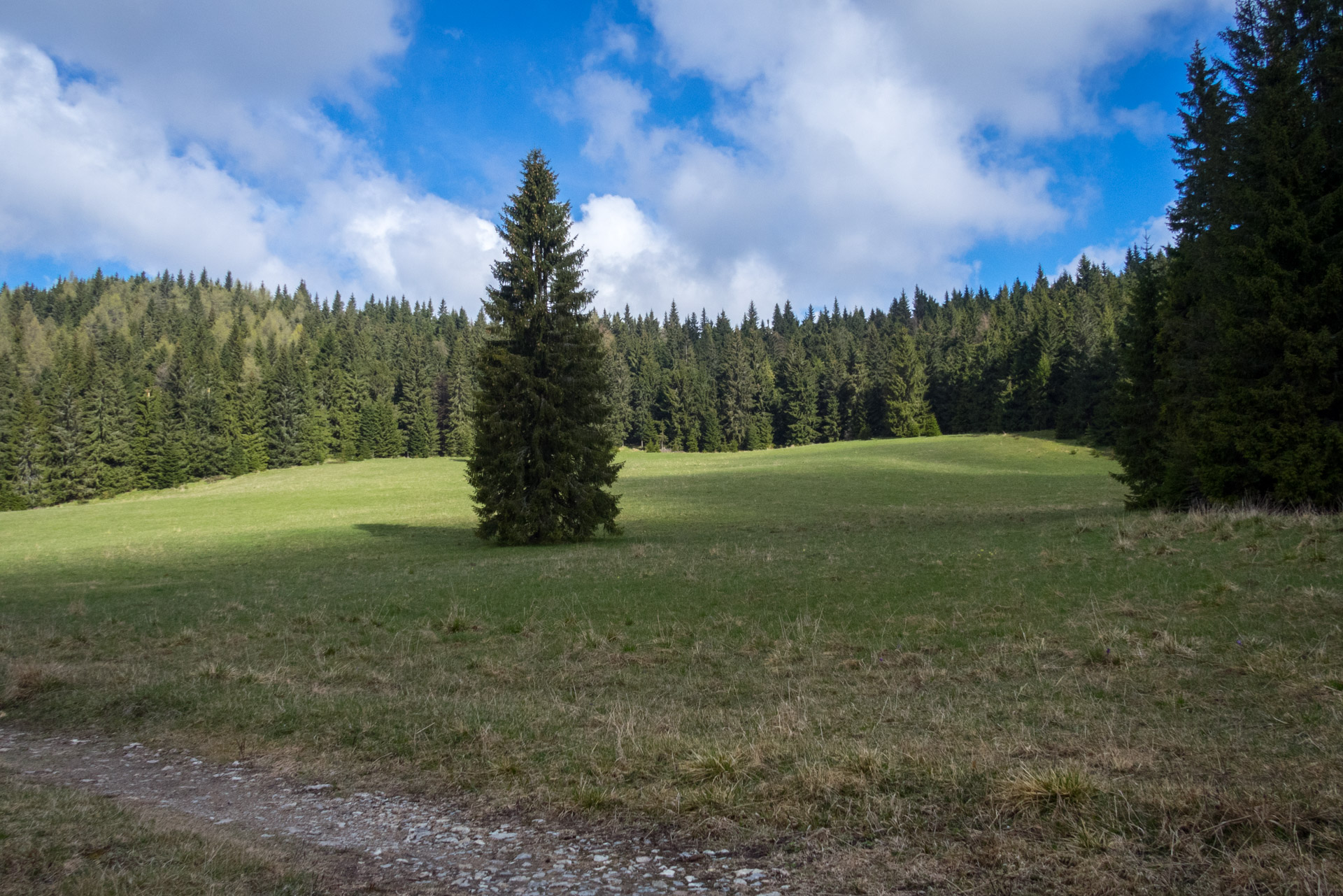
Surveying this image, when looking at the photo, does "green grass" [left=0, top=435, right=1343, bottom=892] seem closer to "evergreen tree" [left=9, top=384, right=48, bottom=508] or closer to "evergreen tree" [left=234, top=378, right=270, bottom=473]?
"evergreen tree" [left=9, top=384, right=48, bottom=508]

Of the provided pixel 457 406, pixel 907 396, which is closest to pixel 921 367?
pixel 907 396

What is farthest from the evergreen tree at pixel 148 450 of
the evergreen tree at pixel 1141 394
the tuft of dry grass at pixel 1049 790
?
the tuft of dry grass at pixel 1049 790

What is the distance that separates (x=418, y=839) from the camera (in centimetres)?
501

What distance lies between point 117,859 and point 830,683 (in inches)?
273

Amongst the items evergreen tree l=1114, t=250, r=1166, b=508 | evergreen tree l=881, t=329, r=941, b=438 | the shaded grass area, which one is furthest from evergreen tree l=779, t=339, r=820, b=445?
the shaded grass area

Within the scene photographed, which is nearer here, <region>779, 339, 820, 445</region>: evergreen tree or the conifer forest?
the conifer forest

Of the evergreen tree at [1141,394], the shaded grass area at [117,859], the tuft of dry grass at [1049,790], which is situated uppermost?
the evergreen tree at [1141,394]

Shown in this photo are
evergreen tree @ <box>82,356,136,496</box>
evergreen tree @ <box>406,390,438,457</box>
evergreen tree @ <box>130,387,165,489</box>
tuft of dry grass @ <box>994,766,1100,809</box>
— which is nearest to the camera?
tuft of dry grass @ <box>994,766,1100,809</box>

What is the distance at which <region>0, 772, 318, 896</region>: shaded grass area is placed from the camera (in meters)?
3.89

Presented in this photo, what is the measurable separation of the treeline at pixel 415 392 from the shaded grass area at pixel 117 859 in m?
57.9

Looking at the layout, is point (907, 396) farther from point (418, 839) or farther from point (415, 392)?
point (418, 839)

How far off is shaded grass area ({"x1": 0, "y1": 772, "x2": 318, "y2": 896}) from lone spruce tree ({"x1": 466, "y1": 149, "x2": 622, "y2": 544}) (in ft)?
79.6

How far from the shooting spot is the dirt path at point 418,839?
4258 mm

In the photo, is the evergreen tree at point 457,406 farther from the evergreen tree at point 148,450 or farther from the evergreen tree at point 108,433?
the evergreen tree at point 108,433
